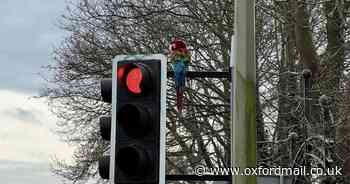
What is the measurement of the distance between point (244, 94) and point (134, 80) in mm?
1115

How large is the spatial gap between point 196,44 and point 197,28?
0.60 m

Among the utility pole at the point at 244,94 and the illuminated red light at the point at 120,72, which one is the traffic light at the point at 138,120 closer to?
the illuminated red light at the point at 120,72

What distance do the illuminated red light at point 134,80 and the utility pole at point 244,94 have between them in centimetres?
103

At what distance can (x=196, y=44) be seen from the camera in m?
17.7

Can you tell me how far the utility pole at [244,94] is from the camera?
5.84 meters

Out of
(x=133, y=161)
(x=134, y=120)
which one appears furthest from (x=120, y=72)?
(x=133, y=161)

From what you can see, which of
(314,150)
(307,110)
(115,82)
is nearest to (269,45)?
(307,110)

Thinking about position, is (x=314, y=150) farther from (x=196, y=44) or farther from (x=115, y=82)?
(x=115, y=82)

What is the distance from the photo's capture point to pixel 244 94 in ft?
19.8

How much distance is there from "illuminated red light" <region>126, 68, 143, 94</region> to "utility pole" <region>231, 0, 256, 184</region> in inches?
40.6

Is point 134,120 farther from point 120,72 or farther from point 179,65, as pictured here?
point 179,65

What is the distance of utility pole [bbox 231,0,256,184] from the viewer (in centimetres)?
584

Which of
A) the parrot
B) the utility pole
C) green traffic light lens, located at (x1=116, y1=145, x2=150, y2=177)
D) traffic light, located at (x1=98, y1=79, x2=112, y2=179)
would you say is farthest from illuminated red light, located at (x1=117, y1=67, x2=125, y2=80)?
the utility pole

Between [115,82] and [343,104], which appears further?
[343,104]
